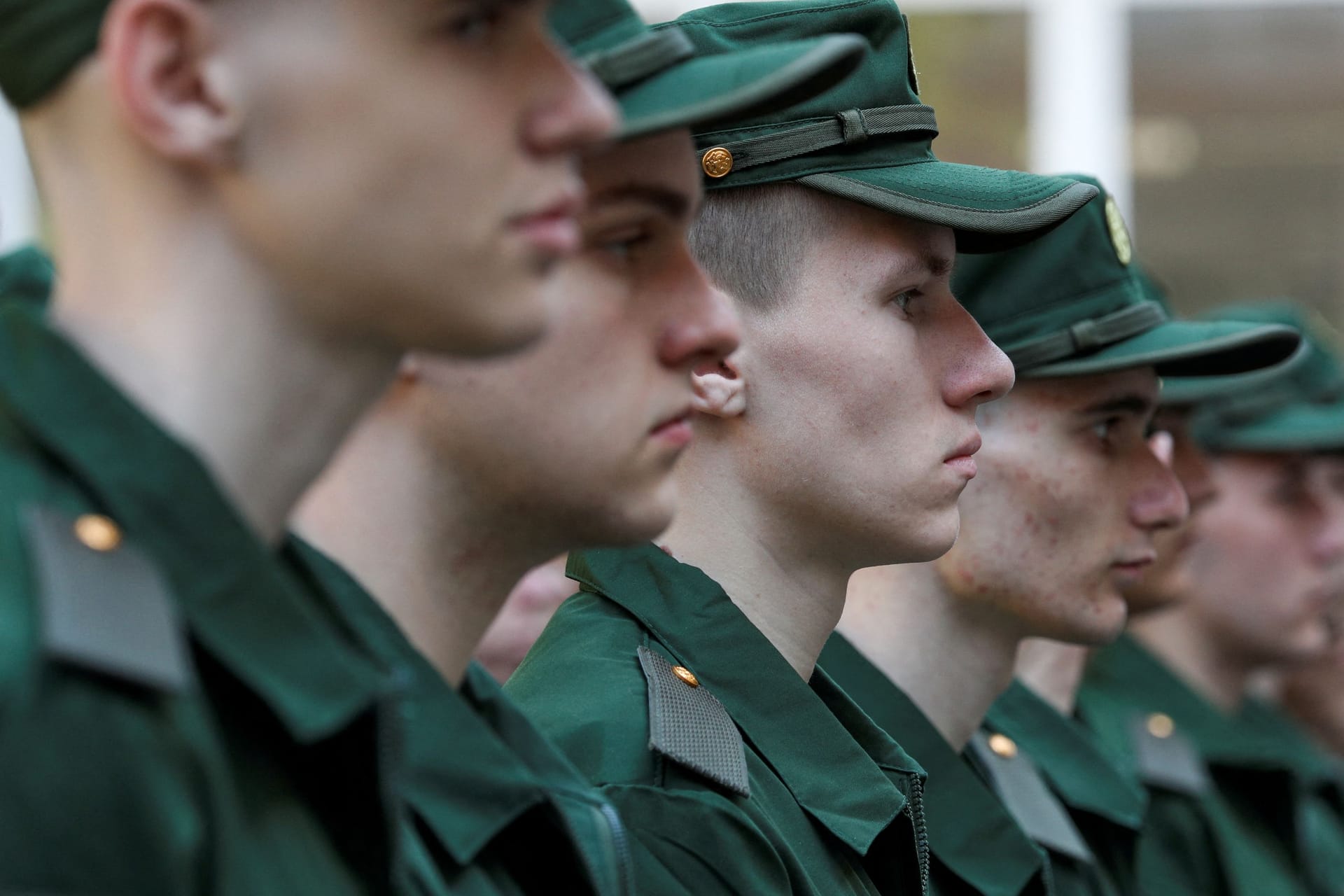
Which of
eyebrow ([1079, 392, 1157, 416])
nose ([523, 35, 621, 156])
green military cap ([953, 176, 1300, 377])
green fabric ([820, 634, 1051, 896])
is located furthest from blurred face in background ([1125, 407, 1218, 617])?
nose ([523, 35, 621, 156])

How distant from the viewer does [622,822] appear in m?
2.04

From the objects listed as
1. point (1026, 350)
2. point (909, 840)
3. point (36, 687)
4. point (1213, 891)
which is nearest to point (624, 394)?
point (36, 687)

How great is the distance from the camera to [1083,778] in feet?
12.1

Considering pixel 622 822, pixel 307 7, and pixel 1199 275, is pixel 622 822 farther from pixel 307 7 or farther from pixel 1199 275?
pixel 1199 275

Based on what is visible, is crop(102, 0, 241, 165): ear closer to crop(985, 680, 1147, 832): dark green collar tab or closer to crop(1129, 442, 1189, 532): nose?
crop(1129, 442, 1189, 532): nose

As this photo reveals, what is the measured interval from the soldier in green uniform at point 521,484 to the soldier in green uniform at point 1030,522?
3.95ft

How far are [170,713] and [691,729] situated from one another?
0.97m

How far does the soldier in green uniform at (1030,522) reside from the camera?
2955 mm

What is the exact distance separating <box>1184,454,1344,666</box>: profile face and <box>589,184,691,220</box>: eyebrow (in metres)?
3.62

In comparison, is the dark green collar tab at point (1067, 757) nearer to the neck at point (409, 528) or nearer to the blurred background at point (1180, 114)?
the neck at point (409, 528)

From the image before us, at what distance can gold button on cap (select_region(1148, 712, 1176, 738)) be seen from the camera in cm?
471

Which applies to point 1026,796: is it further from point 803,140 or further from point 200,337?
point 200,337

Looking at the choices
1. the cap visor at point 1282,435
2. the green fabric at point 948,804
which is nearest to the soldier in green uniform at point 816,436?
the green fabric at point 948,804

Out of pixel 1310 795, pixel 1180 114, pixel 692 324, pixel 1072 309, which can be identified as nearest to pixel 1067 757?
pixel 1072 309
